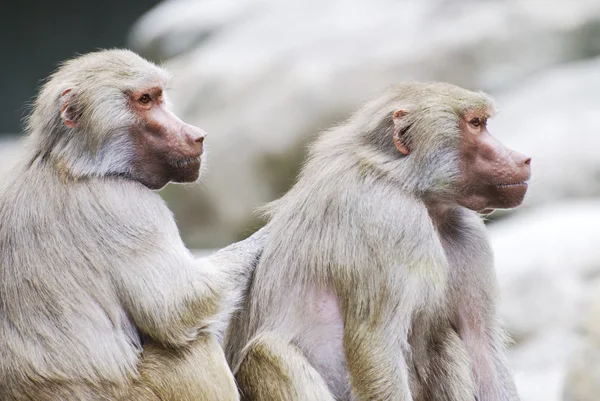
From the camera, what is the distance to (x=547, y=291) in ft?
28.6

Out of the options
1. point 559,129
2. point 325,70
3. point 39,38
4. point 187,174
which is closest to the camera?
point 187,174

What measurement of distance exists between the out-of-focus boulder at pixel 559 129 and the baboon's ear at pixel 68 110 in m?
6.00

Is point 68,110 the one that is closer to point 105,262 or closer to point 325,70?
point 105,262

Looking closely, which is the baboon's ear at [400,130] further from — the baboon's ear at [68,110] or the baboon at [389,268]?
the baboon's ear at [68,110]

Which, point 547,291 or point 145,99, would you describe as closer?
point 145,99

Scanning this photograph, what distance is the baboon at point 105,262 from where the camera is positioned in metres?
4.25

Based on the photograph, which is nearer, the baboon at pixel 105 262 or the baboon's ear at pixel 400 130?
the baboon at pixel 105 262

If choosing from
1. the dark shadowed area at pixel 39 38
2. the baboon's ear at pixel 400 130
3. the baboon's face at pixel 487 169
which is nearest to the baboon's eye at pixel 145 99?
the baboon's ear at pixel 400 130

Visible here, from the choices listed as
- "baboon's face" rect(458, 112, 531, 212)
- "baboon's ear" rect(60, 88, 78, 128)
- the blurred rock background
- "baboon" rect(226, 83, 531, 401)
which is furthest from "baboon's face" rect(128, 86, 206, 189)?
the blurred rock background

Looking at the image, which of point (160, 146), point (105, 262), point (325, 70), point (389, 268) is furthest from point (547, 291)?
point (105, 262)

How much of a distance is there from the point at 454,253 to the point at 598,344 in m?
2.32

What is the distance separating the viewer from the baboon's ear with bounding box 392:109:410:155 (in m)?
4.60

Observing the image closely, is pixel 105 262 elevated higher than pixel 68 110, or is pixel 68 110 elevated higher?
pixel 68 110

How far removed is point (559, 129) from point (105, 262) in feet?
24.0
